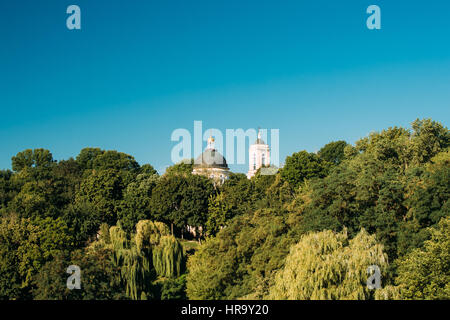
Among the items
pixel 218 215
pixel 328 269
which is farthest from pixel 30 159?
pixel 328 269

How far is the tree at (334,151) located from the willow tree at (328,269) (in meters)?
45.2

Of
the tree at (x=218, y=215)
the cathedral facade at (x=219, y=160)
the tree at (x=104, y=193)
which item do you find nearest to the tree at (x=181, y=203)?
the tree at (x=218, y=215)

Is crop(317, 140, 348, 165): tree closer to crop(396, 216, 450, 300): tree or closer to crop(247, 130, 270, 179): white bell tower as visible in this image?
crop(247, 130, 270, 179): white bell tower

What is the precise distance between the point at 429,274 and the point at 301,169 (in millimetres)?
32077

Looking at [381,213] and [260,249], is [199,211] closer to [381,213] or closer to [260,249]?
[260,249]

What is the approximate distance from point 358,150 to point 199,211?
1978 centimetres

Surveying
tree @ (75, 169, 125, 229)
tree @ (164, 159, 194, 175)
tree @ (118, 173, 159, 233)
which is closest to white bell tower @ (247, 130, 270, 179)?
tree @ (164, 159, 194, 175)

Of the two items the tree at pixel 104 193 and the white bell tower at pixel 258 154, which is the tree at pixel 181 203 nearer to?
the tree at pixel 104 193

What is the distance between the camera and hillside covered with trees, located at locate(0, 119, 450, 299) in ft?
81.3

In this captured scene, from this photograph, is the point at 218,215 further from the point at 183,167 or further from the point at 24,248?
the point at 183,167

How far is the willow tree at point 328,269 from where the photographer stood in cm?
2355

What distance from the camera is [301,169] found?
183 ft

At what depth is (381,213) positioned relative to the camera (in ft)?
99.2
